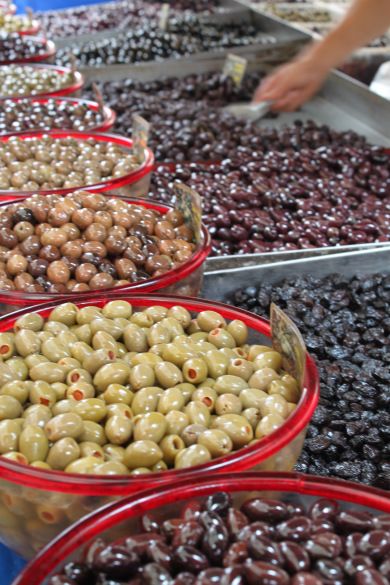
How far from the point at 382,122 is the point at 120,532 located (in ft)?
13.1

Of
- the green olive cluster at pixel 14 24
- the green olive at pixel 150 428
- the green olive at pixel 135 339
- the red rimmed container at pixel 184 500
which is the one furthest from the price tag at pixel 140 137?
the green olive cluster at pixel 14 24

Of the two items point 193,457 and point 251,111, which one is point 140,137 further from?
point 251,111

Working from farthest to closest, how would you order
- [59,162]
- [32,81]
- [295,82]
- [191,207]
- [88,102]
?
[32,81] < [88,102] < [59,162] < [295,82] < [191,207]

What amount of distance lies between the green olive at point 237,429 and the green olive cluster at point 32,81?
10.4 feet

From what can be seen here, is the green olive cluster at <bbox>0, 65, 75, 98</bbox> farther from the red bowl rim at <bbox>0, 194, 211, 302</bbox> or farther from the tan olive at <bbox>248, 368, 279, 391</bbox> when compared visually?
the tan olive at <bbox>248, 368, 279, 391</bbox>

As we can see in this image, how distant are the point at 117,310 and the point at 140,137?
1.41 meters

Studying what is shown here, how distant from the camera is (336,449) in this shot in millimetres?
1975

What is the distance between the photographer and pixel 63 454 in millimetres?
1457

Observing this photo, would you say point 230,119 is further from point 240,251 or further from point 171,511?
point 171,511

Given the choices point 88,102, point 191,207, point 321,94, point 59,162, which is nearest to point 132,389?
point 191,207

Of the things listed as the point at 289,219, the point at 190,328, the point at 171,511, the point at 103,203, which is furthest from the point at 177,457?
the point at 289,219

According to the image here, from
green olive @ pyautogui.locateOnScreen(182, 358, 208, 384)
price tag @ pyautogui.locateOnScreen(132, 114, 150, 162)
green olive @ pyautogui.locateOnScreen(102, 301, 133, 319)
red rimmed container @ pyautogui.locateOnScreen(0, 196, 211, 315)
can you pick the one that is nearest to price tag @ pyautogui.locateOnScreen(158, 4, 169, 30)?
price tag @ pyautogui.locateOnScreen(132, 114, 150, 162)

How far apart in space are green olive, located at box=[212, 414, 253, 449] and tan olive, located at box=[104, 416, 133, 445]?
0.19 meters

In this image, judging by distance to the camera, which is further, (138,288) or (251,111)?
(251,111)
